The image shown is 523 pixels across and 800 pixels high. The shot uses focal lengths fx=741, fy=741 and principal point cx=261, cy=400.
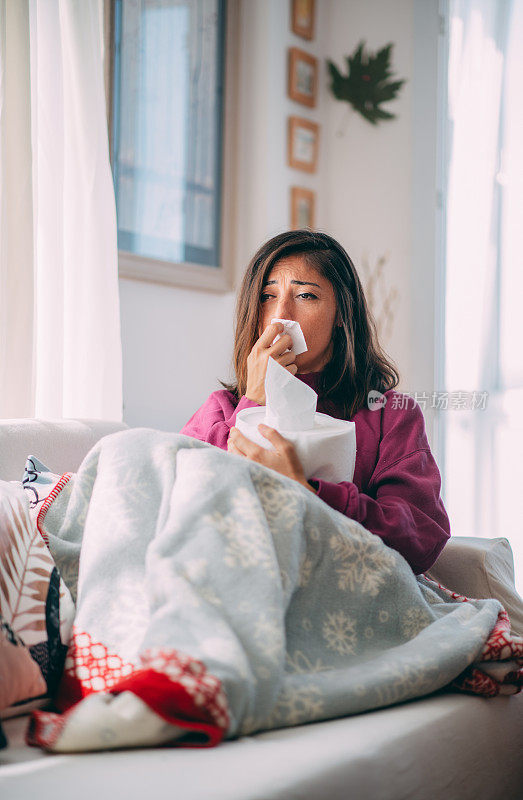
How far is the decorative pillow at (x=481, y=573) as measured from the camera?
128 centimetres

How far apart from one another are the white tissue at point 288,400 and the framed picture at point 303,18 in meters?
2.41

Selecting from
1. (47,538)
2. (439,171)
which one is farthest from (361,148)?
(47,538)

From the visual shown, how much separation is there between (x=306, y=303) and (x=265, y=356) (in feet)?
0.56

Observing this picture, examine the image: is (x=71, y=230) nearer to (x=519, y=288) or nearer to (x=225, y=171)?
(x=225, y=171)

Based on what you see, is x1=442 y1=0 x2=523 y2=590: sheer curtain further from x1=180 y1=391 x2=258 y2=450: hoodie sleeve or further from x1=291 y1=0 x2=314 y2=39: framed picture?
x1=180 y1=391 x2=258 y2=450: hoodie sleeve

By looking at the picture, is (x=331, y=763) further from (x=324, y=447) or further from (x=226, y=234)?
(x=226, y=234)

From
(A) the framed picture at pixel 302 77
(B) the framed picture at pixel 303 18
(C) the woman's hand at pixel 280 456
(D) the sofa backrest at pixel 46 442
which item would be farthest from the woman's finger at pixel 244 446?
(B) the framed picture at pixel 303 18

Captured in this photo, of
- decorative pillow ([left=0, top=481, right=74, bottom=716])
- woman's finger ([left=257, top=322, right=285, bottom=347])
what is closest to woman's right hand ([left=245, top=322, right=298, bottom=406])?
woman's finger ([left=257, top=322, right=285, bottom=347])

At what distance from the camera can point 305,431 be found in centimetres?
109

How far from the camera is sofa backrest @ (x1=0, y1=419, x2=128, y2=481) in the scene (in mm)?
1349

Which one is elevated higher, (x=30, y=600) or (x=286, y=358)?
(x=286, y=358)

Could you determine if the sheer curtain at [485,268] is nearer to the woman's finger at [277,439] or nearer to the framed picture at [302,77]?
the framed picture at [302,77]

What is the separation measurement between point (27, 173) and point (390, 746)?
1.68 m

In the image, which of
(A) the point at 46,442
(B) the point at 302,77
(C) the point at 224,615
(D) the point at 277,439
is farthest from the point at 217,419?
(B) the point at 302,77
